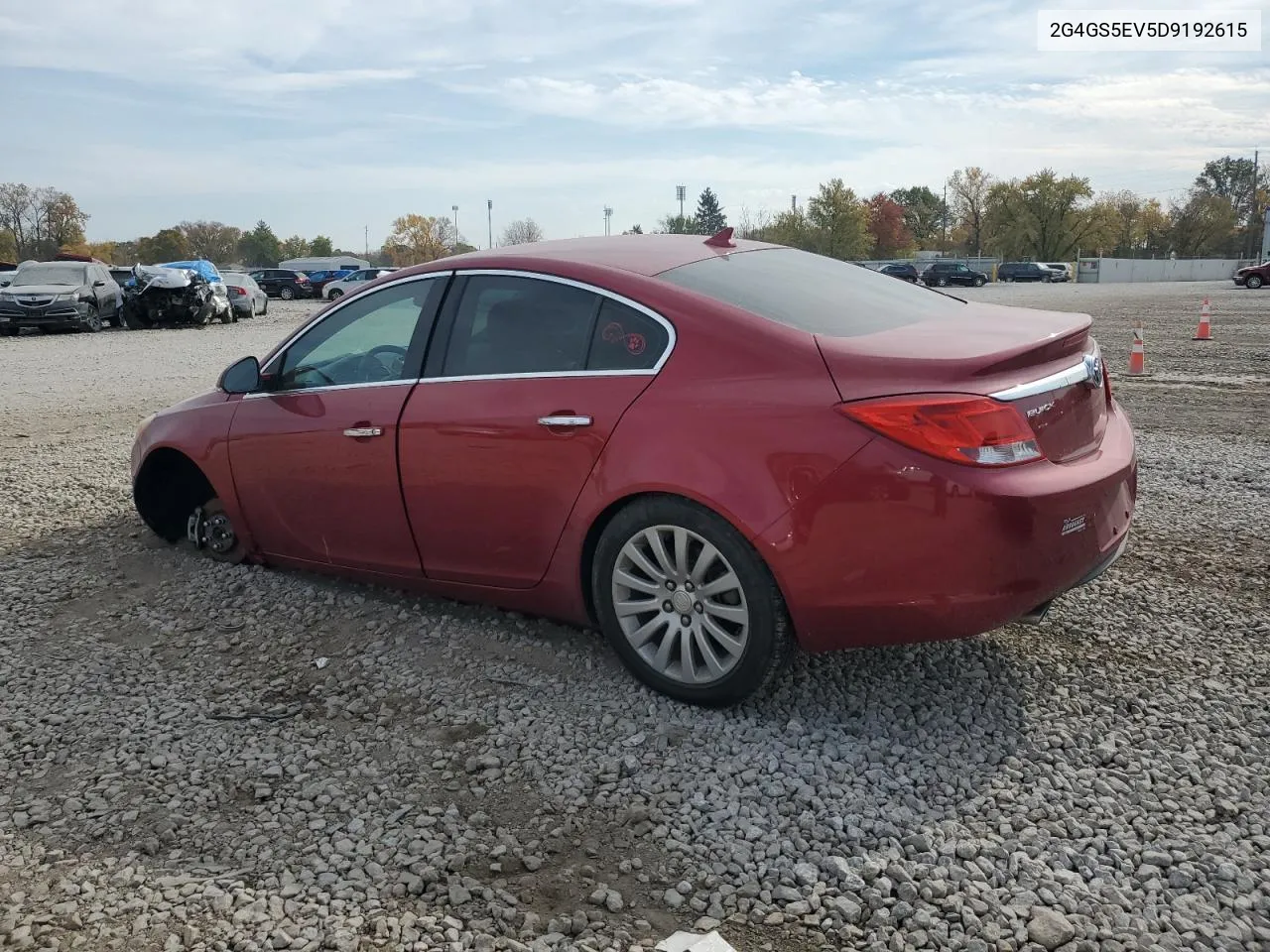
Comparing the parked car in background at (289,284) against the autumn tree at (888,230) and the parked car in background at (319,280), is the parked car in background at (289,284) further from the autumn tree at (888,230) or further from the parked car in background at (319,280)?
the autumn tree at (888,230)

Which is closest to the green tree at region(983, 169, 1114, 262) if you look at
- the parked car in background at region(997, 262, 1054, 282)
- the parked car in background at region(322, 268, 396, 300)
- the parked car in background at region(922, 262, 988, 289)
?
the parked car in background at region(997, 262, 1054, 282)

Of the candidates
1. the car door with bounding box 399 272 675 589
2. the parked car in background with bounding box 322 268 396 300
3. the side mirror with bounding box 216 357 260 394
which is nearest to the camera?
the car door with bounding box 399 272 675 589

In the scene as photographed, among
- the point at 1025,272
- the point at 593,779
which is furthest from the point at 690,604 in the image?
the point at 1025,272

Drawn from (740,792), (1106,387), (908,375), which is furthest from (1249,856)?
(1106,387)

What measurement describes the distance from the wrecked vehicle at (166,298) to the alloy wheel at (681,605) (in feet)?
81.9

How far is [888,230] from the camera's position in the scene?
357ft

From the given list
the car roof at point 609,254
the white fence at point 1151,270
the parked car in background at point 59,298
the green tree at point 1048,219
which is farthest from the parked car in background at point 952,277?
the car roof at point 609,254

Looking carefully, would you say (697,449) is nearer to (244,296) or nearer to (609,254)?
(609,254)

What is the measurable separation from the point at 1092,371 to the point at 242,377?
3651mm

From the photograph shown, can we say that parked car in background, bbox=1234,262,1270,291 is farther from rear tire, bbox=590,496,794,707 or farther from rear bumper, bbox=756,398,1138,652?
rear tire, bbox=590,496,794,707

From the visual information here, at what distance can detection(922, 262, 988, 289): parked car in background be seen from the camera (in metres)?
62.1

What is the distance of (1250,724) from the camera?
10.9ft

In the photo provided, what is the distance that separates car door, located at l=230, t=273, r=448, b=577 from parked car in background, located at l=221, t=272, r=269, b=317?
27231 millimetres

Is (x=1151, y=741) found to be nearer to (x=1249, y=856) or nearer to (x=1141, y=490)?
(x=1249, y=856)
